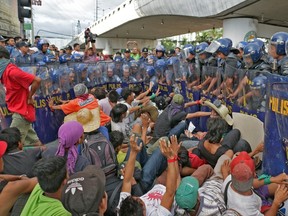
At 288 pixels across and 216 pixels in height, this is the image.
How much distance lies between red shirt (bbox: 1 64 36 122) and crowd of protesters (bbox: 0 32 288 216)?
0.05 ft

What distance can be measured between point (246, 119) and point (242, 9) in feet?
46.5

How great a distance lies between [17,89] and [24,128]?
67cm

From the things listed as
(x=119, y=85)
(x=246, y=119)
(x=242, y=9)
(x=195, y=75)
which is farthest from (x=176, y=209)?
(x=242, y=9)

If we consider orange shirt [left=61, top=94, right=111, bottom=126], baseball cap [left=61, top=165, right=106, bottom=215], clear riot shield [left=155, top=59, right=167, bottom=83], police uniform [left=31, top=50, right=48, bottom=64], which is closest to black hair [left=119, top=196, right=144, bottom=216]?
baseball cap [left=61, top=165, right=106, bottom=215]

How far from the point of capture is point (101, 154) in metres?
3.64

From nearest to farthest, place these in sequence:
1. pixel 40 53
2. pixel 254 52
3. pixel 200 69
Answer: pixel 254 52 < pixel 200 69 < pixel 40 53

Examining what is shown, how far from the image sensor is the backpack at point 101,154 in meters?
3.55

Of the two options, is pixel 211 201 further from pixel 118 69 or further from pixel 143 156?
pixel 118 69

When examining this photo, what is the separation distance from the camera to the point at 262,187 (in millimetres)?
3244

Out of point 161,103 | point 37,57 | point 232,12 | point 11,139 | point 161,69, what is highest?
point 232,12

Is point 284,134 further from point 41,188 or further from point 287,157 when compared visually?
point 41,188

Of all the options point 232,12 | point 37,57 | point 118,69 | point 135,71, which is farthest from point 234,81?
point 232,12

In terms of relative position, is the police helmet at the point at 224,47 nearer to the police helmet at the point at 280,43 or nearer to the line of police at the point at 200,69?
the line of police at the point at 200,69

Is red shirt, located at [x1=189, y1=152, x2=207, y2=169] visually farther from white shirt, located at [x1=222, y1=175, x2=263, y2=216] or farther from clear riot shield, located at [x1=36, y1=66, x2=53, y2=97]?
clear riot shield, located at [x1=36, y1=66, x2=53, y2=97]
